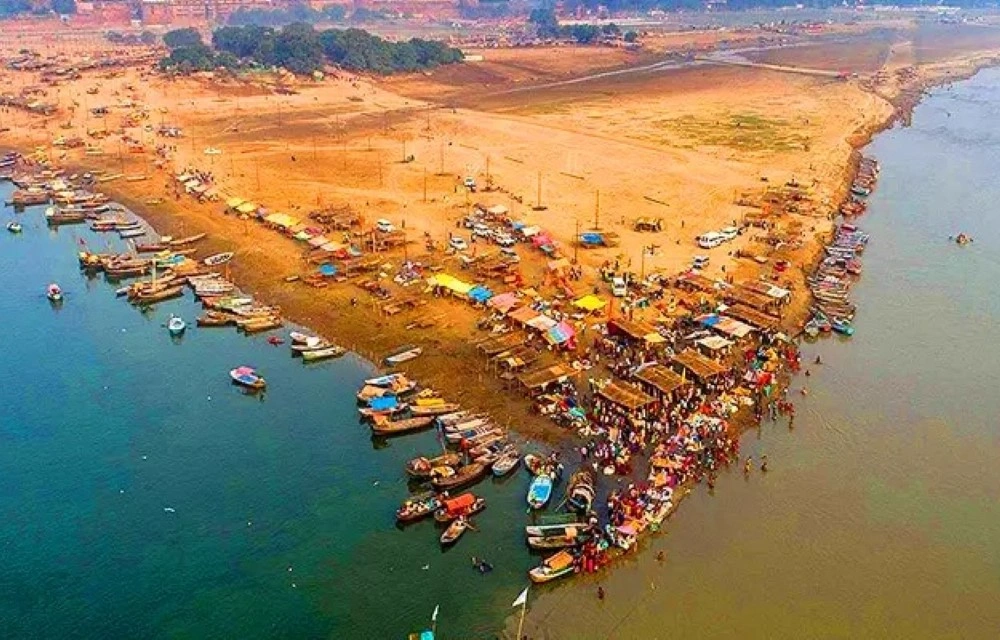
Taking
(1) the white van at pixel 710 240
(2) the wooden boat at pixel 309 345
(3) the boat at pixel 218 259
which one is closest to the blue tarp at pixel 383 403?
(2) the wooden boat at pixel 309 345

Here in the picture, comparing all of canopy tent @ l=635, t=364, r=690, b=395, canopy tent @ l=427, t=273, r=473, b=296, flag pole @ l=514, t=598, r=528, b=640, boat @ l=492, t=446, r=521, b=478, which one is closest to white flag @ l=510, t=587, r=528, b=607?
flag pole @ l=514, t=598, r=528, b=640

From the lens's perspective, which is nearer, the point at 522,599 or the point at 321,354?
the point at 522,599

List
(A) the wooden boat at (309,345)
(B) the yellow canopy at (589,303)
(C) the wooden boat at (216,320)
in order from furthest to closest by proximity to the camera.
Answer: (C) the wooden boat at (216,320) → (B) the yellow canopy at (589,303) → (A) the wooden boat at (309,345)

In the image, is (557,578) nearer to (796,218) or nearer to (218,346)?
(218,346)

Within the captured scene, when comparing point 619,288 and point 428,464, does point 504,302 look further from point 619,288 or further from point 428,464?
point 428,464

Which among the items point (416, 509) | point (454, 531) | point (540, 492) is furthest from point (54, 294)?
point (540, 492)

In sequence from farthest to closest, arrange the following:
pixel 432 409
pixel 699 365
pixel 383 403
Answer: pixel 699 365 < pixel 383 403 < pixel 432 409

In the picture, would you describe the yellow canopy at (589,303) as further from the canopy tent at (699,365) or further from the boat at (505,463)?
the boat at (505,463)
